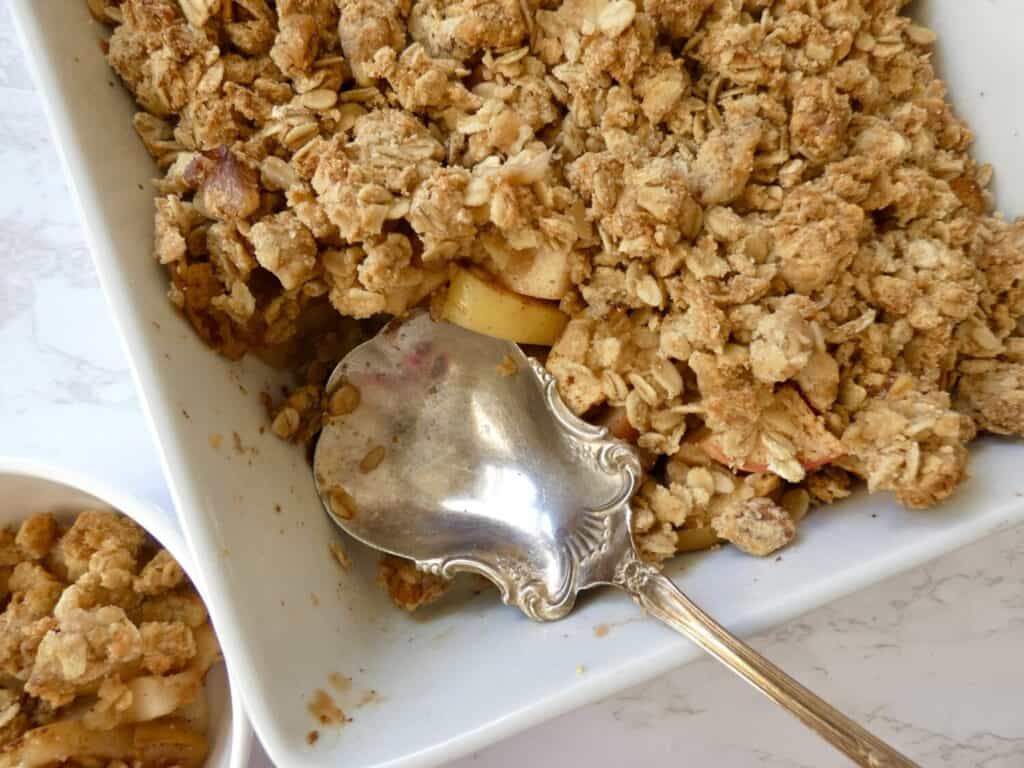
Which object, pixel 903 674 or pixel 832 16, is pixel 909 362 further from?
pixel 903 674


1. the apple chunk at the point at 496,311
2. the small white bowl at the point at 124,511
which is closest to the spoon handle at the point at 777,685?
the apple chunk at the point at 496,311

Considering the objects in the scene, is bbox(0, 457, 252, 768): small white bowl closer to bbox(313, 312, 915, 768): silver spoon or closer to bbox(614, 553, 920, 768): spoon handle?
bbox(313, 312, 915, 768): silver spoon

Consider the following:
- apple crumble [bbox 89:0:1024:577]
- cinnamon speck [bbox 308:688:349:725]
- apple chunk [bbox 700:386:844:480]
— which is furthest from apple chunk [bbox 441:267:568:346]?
cinnamon speck [bbox 308:688:349:725]

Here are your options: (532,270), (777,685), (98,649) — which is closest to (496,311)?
(532,270)

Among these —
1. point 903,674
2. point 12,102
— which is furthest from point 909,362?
point 12,102

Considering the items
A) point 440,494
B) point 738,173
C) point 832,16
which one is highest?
point 832,16

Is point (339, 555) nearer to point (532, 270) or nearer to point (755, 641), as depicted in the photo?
point (532, 270)

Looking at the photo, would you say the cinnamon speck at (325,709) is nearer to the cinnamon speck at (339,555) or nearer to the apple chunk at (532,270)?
the cinnamon speck at (339,555)
